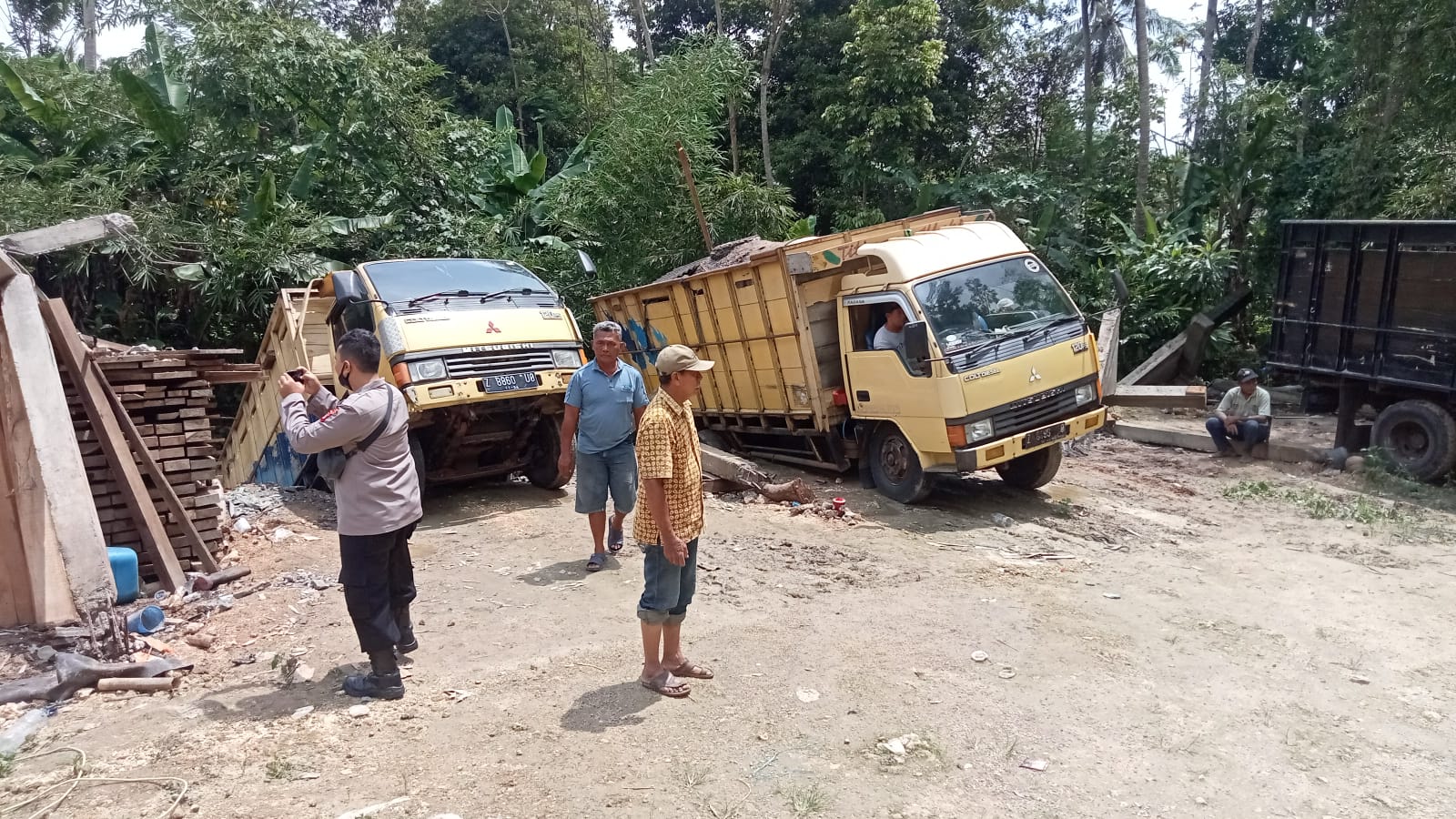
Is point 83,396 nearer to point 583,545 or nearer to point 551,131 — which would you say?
point 583,545

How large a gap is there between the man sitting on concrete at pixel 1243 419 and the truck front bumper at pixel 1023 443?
3.08m

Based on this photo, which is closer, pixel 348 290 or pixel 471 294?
pixel 348 290

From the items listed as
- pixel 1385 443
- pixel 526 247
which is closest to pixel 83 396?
pixel 526 247

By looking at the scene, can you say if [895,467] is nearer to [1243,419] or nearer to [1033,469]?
[1033,469]

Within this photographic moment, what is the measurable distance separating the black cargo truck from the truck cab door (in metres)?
5.01

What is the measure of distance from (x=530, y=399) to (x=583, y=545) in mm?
1644

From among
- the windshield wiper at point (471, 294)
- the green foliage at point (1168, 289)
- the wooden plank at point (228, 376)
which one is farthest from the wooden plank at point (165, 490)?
the green foliage at point (1168, 289)

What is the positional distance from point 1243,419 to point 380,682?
9295 millimetres

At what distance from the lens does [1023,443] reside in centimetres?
767

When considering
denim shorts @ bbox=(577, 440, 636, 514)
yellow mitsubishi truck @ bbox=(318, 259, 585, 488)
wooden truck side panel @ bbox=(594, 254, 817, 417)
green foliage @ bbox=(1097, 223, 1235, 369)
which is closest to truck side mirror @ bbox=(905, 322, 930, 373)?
wooden truck side panel @ bbox=(594, 254, 817, 417)

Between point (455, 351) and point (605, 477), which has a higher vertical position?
point (455, 351)

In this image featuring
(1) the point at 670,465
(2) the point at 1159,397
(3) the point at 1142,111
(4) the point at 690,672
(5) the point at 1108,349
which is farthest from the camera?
(3) the point at 1142,111

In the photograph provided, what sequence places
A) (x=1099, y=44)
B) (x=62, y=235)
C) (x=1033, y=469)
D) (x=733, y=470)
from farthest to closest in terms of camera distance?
1. (x=1099, y=44)
2. (x=733, y=470)
3. (x=1033, y=469)
4. (x=62, y=235)

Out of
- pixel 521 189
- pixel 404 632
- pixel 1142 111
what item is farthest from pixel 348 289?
pixel 1142 111
